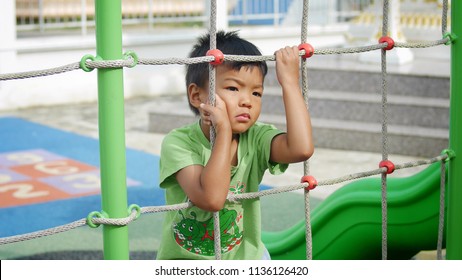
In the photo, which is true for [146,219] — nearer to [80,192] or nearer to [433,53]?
[80,192]

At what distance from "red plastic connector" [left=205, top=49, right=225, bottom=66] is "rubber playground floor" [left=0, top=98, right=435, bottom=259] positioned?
5.53 ft

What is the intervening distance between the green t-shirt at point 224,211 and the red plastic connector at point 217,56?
0.20 meters

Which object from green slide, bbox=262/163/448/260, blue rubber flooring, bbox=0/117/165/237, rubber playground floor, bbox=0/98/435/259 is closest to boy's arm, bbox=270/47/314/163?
green slide, bbox=262/163/448/260

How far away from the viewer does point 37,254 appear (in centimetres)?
318

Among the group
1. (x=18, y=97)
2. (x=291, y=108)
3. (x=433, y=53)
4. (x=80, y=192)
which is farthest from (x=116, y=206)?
(x=18, y=97)

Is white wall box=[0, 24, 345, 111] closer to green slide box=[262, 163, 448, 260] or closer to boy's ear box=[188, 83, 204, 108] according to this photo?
green slide box=[262, 163, 448, 260]

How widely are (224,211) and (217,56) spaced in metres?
0.40

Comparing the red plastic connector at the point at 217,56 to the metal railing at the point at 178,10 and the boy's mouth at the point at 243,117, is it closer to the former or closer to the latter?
the boy's mouth at the point at 243,117

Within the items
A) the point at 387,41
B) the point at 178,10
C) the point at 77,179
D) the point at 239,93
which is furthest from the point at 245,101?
the point at 178,10

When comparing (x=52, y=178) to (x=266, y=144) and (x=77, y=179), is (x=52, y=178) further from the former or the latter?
(x=266, y=144)

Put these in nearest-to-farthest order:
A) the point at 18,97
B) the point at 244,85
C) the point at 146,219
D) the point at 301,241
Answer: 1. the point at 244,85
2. the point at 301,241
3. the point at 146,219
4. the point at 18,97

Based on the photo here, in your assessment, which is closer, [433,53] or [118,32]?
[118,32]

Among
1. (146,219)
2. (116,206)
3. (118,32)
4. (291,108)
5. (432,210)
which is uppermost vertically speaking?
(118,32)
